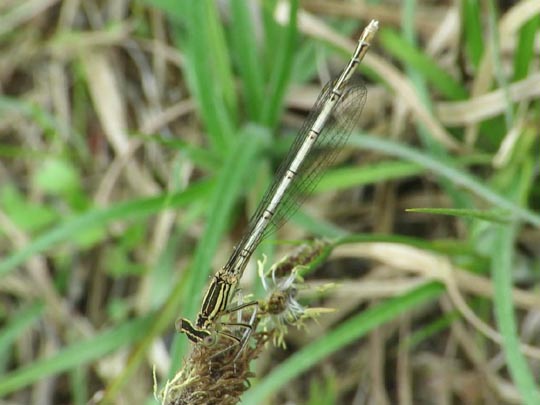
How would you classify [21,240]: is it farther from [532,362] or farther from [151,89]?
[532,362]

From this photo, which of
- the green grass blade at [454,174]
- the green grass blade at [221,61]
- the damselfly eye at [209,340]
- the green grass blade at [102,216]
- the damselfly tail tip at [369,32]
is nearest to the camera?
the damselfly eye at [209,340]

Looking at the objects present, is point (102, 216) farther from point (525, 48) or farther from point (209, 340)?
point (525, 48)

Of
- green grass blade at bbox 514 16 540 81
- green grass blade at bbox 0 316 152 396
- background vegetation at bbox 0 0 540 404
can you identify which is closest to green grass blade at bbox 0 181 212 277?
background vegetation at bbox 0 0 540 404

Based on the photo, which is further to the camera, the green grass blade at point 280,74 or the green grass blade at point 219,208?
the green grass blade at point 280,74

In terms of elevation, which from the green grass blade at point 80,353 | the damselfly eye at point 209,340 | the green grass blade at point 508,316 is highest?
the green grass blade at point 80,353

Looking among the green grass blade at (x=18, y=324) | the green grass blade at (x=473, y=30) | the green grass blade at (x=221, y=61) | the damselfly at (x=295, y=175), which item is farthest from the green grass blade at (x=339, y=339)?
the green grass blade at (x=18, y=324)

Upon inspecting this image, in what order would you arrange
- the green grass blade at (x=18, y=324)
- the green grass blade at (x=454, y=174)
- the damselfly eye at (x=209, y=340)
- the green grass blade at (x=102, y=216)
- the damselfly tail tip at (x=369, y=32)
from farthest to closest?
the green grass blade at (x=18, y=324)
the green grass blade at (x=102, y=216)
the green grass blade at (x=454, y=174)
the damselfly tail tip at (x=369, y=32)
the damselfly eye at (x=209, y=340)

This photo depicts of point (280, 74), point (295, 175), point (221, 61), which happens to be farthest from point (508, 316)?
point (221, 61)

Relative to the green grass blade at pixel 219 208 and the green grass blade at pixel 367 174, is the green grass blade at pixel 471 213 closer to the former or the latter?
the green grass blade at pixel 367 174
